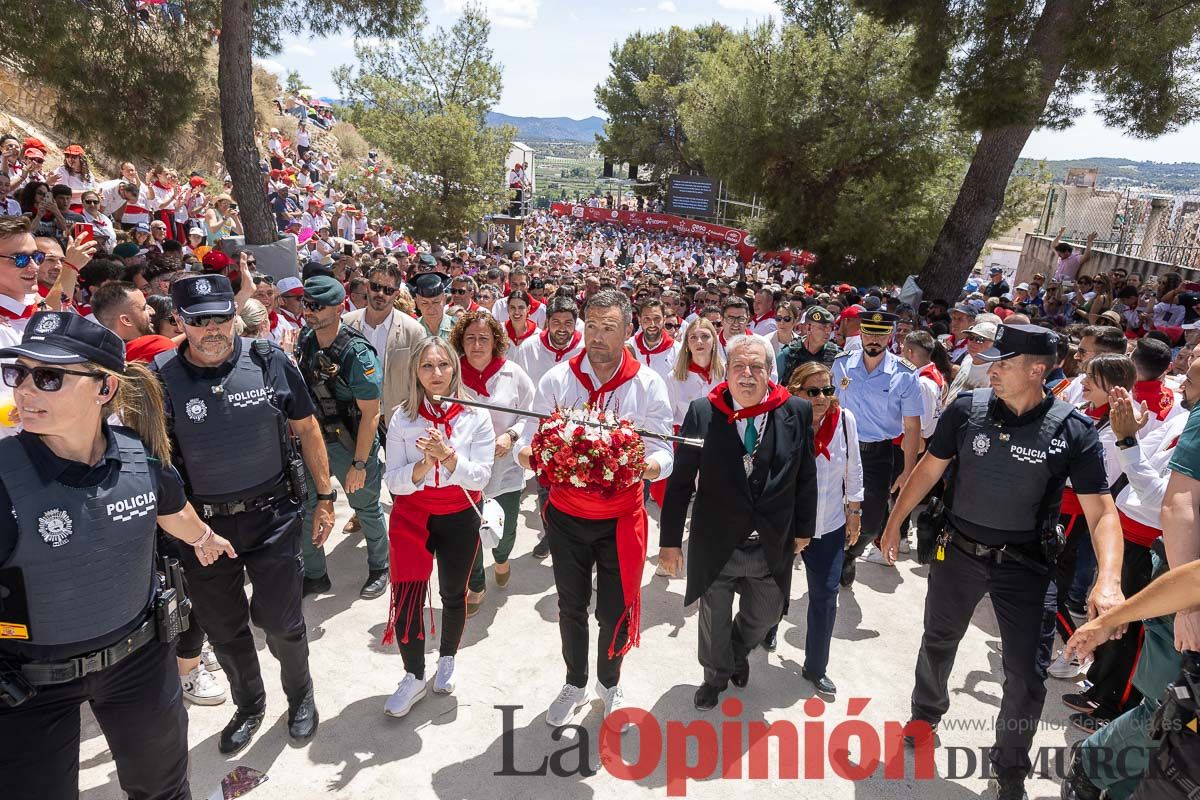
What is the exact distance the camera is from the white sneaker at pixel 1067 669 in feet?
15.2

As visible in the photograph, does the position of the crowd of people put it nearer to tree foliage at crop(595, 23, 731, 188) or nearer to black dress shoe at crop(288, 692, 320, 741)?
black dress shoe at crop(288, 692, 320, 741)

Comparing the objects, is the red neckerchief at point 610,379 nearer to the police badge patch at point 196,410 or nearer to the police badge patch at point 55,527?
the police badge patch at point 196,410

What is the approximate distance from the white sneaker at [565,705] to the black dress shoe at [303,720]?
1.27 metres

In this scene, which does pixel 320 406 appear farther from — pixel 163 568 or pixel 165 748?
pixel 165 748

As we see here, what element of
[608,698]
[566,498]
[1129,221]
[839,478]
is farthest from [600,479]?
[1129,221]

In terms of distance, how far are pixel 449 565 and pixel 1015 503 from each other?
2954 mm

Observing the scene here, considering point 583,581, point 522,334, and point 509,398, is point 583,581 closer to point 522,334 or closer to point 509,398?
point 509,398

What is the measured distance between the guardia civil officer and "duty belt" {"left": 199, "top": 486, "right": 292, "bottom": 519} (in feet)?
2.34

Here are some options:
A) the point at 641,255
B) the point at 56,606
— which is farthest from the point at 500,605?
the point at 641,255

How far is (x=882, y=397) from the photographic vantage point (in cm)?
534

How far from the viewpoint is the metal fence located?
1822 cm

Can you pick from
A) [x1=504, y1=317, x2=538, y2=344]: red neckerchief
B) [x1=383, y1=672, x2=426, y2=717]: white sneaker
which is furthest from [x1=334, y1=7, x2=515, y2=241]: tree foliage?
[x1=383, y1=672, x2=426, y2=717]: white sneaker

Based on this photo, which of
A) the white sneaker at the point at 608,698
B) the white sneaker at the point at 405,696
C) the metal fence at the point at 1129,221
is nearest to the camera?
the white sneaker at the point at 405,696

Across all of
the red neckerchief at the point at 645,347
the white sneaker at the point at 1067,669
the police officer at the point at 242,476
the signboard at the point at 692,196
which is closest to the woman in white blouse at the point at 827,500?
the white sneaker at the point at 1067,669
